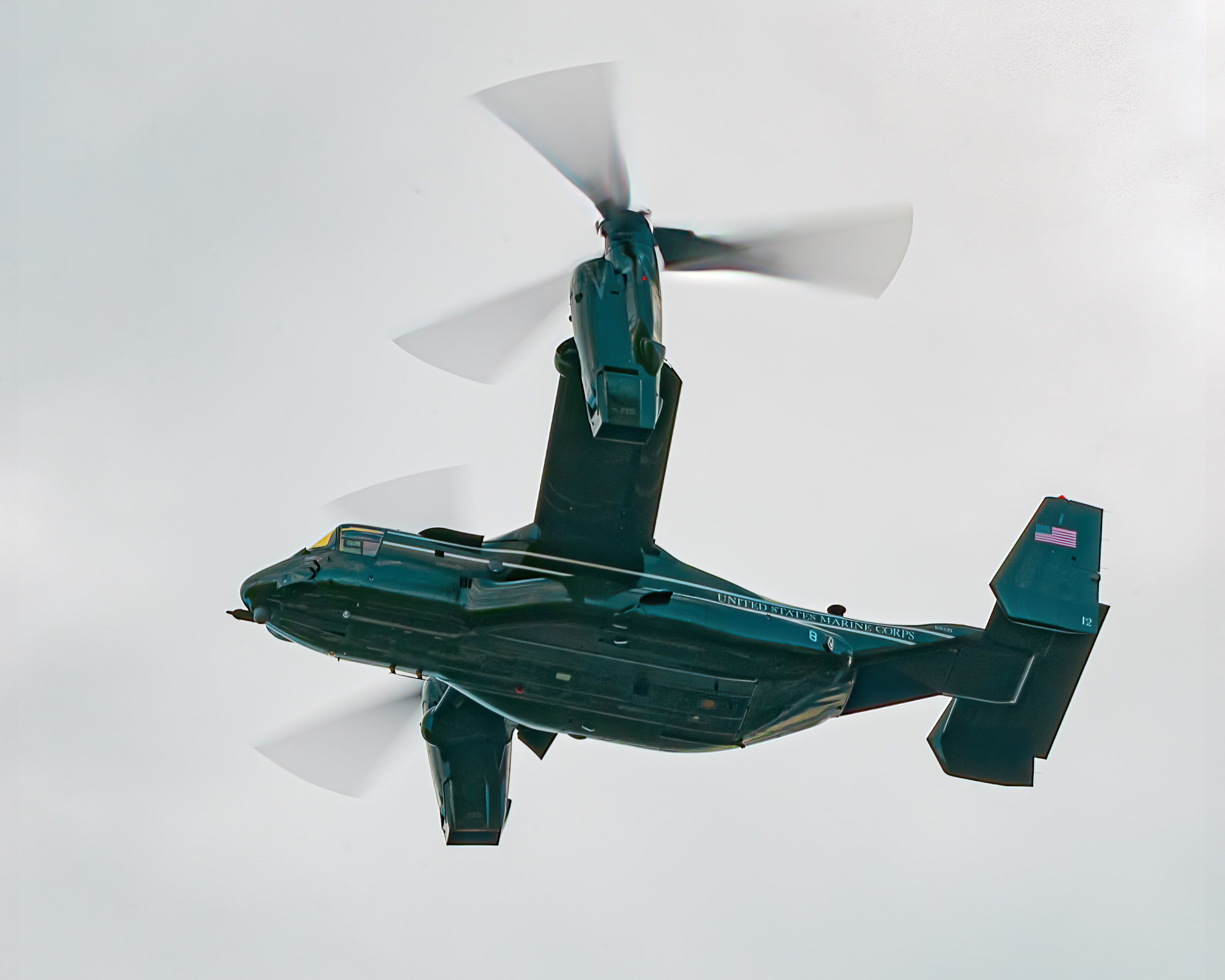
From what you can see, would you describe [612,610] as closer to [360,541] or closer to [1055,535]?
[360,541]

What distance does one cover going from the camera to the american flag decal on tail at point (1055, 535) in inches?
966

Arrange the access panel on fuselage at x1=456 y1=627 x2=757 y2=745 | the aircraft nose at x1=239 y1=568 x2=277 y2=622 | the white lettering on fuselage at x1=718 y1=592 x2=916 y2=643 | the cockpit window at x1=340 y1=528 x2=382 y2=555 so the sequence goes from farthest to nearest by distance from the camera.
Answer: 1. the white lettering on fuselage at x1=718 y1=592 x2=916 y2=643
2. the access panel on fuselage at x1=456 y1=627 x2=757 y2=745
3. the cockpit window at x1=340 y1=528 x2=382 y2=555
4. the aircraft nose at x1=239 y1=568 x2=277 y2=622

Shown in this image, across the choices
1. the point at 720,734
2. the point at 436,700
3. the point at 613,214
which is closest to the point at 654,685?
the point at 720,734

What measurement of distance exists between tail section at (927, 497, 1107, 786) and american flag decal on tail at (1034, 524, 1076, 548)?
0.05 ft

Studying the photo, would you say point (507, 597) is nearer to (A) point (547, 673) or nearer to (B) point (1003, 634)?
(A) point (547, 673)

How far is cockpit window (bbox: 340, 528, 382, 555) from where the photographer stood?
20.8 meters

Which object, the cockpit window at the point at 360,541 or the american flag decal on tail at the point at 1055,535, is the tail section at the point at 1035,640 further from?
the cockpit window at the point at 360,541

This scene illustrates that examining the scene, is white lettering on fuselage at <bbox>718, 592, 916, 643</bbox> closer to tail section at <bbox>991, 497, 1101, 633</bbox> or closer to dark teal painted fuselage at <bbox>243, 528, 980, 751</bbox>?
dark teal painted fuselage at <bbox>243, 528, 980, 751</bbox>

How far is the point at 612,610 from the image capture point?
837 inches

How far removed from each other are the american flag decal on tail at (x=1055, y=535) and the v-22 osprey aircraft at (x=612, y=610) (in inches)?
37.6

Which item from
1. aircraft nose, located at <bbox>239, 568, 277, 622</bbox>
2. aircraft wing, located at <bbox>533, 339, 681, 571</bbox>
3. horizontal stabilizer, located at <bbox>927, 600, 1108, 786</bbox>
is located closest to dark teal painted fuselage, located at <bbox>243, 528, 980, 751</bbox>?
aircraft nose, located at <bbox>239, 568, 277, 622</bbox>

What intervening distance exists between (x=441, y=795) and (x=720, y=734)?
5432 mm

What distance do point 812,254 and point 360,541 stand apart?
9011mm

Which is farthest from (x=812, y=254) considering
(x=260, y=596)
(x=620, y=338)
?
(x=260, y=596)
